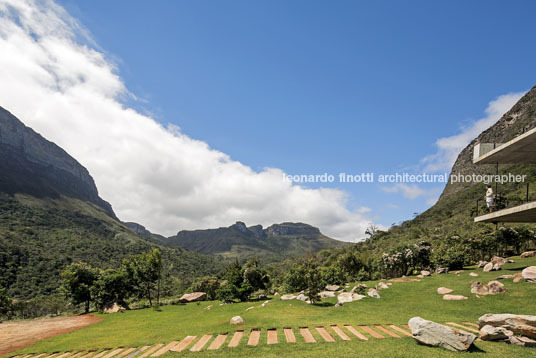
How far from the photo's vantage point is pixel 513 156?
15555 millimetres

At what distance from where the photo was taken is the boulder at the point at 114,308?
110ft

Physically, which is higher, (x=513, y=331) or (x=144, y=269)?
(x=513, y=331)

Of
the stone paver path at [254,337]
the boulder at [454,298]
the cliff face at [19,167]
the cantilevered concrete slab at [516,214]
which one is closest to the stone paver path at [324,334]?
the stone paver path at [254,337]

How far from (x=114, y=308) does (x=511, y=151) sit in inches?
1608

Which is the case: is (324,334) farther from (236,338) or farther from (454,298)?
(454,298)

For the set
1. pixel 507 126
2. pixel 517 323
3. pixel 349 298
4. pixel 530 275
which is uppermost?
pixel 507 126

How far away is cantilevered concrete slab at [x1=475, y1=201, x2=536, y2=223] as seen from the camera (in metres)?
14.0

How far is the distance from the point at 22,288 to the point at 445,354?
3191 inches

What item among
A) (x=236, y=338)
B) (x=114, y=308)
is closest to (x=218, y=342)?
(x=236, y=338)

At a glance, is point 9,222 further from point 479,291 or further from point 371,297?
point 479,291

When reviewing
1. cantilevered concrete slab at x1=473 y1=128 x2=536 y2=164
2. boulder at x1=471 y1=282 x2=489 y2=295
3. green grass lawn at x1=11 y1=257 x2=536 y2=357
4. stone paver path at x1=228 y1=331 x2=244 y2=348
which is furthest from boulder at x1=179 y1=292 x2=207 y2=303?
cantilevered concrete slab at x1=473 y1=128 x2=536 y2=164

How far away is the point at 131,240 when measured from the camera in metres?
139

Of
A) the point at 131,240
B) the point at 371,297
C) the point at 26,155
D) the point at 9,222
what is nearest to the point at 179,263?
the point at 131,240

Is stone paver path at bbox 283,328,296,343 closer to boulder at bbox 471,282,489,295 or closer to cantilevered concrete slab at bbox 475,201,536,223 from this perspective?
cantilevered concrete slab at bbox 475,201,536,223
